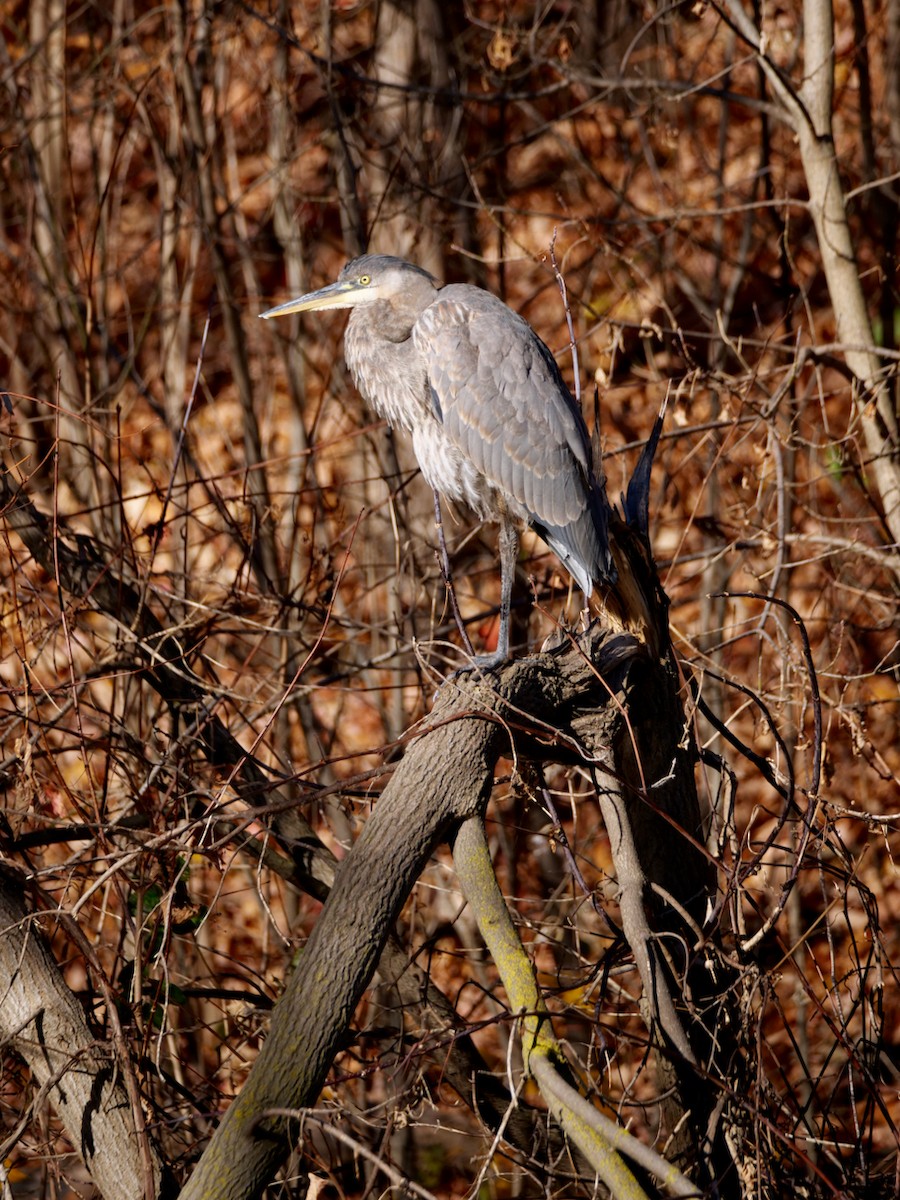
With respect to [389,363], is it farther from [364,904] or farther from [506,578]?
[364,904]

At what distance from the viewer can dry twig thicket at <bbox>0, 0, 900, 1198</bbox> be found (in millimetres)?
3295

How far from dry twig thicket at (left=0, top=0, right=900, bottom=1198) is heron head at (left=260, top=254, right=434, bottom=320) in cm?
60

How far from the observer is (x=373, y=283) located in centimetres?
377

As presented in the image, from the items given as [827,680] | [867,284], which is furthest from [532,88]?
[827,680]

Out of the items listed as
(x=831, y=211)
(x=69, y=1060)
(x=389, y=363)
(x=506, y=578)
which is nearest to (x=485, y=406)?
(x=389, y=363)

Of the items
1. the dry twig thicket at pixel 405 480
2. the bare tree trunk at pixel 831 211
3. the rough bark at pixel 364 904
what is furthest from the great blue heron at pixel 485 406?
Result: the bare tree trunk at pixel 831 211

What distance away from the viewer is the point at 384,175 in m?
5.67

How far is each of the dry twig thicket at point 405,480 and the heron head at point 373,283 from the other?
600 mm

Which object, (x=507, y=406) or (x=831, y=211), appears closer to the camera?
(x=507, y=406)

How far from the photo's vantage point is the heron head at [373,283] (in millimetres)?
3736

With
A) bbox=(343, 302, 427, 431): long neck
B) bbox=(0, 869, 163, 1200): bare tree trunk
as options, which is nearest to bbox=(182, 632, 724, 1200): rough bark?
bbox=(0, 869, 163, 1200): bare tree trunk

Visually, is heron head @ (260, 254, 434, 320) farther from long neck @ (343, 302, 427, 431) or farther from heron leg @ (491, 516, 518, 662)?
heron leg @ (491, 516, 518, 662)

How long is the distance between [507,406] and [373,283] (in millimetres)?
655

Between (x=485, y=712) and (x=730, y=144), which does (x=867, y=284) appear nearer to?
(x=730, y=144)
